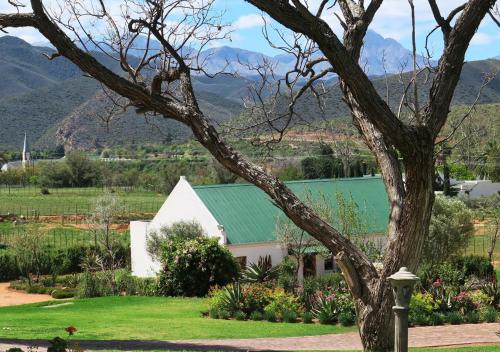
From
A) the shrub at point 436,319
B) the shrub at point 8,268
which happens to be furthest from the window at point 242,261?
the shrub at point 8,268

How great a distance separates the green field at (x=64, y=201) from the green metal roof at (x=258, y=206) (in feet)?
94.2

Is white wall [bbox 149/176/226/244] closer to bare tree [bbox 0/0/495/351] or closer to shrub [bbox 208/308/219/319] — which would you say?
shrub [bbox 208/308/219/319]

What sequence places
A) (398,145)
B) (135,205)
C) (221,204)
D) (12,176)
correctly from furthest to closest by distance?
(12,176)
(135,205)
(221,204)
(398,145)

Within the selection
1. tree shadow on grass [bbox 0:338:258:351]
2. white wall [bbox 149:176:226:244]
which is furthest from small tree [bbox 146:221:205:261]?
tree shadow on grass [bbox 0:338:258:351]

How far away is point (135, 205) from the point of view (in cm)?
7369

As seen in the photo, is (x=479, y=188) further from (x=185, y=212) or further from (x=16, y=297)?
(x=16, y=297)

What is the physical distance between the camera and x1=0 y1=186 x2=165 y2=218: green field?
71.9 meters

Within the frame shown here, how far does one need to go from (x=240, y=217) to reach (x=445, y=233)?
8.53 metres

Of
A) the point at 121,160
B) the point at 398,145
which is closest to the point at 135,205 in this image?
the point at 121,160

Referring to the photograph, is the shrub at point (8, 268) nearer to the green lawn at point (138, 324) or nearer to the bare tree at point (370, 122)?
the green lawn at point (138, 324)

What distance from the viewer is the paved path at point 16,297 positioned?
34.1m

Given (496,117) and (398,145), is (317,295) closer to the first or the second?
(398,145)

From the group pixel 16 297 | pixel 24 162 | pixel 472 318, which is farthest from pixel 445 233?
pixel 24 162

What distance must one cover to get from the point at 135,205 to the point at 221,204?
38.1 m
